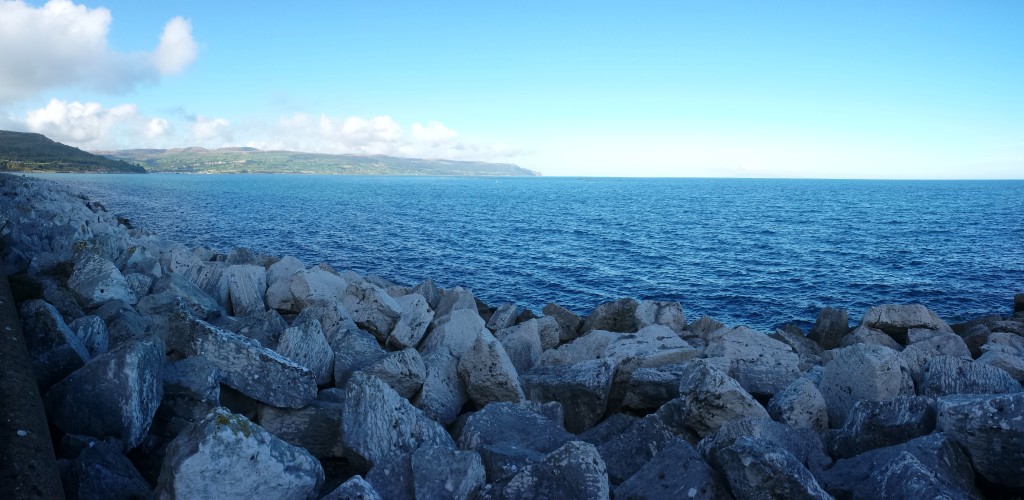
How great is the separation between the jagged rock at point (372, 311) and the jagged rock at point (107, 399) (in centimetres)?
606

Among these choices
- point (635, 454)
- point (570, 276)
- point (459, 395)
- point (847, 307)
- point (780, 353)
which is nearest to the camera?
point (635, 454)

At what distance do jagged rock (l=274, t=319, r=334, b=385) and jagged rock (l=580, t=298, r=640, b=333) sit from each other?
10633 mm

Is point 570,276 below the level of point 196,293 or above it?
below

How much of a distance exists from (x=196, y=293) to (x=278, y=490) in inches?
320

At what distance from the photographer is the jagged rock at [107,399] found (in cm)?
562

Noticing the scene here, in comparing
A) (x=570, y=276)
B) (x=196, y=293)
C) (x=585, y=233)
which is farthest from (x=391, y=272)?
(x=585, y=233)

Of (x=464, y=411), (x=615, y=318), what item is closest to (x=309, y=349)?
(x=464, y=411)

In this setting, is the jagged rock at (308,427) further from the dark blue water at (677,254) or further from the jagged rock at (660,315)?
the dark blue water at (677,254)

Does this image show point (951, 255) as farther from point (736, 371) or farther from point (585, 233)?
point (736, 371)

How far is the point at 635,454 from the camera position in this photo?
659 cm

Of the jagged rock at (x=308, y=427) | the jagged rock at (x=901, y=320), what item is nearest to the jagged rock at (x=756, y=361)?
the jagged rock at (x=308, y=427)

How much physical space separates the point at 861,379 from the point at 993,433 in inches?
109

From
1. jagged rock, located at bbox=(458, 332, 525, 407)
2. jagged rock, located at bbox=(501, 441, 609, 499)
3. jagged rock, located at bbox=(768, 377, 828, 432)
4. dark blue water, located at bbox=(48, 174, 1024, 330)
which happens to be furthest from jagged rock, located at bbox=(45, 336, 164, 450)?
dark blue water, located at bbox=(48, 174, 1024, 330)

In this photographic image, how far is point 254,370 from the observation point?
686 cm
